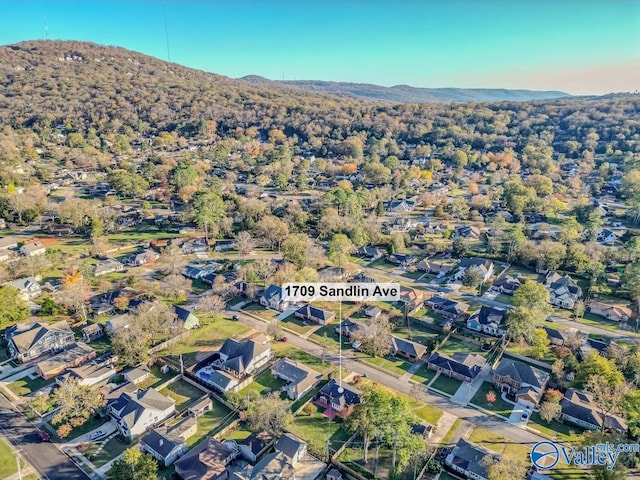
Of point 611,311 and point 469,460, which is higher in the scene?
point 611,311

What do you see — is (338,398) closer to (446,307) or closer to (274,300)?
(274,300)

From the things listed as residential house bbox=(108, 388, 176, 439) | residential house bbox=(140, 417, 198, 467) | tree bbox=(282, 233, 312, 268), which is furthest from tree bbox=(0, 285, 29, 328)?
tree bbox=(282, 233, 312, 268)

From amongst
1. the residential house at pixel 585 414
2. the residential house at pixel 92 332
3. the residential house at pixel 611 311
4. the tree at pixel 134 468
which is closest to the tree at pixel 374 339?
the residential house at pixel 585 414

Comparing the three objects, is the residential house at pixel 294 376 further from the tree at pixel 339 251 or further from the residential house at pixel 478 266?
the residential house at pixel 478 266

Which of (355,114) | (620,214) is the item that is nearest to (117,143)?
(355,114)

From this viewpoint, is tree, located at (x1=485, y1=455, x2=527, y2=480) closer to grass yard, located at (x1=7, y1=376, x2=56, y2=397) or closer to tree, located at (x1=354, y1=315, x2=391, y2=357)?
tree, located at (x1=354, y1=315, x2=391, y2=357)

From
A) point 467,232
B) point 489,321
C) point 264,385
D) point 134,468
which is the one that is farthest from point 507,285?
point 134,468
